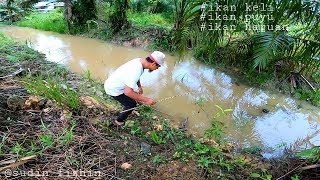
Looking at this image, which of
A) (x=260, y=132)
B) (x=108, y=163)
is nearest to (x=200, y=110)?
(x=260, y=132)

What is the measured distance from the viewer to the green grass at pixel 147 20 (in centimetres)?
917

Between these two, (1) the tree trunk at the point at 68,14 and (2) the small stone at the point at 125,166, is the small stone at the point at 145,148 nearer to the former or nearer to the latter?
(2) the small stone at the point at 125,166

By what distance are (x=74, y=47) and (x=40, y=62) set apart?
2.28 meters

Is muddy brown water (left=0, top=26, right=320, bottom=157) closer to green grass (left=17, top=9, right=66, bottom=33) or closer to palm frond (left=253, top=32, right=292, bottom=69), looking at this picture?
palm frond (left=253, top=32, right=292, bottom=69)

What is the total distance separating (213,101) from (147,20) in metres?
5.13

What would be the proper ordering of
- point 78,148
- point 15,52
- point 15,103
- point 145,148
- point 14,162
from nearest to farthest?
point 14,162, point 78,148, point 145,148, point 15,103, point 15,52

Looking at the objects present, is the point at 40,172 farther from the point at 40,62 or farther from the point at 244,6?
the point at 40,62

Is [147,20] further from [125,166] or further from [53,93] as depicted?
[125,166]

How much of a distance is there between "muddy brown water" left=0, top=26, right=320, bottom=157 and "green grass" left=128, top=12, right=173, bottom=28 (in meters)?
1.74

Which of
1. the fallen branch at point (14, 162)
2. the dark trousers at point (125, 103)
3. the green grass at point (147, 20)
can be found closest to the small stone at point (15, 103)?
the fallen branch at point (14, 162)

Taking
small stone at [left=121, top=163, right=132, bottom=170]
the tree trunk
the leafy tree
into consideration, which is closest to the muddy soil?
small stone at [left=121, top=163, right=132, bottom=170]

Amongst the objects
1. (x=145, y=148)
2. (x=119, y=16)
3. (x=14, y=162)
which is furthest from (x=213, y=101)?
(x=119, y=16)

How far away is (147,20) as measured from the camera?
952 centimetres

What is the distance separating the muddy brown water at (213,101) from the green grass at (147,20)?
1738mm
